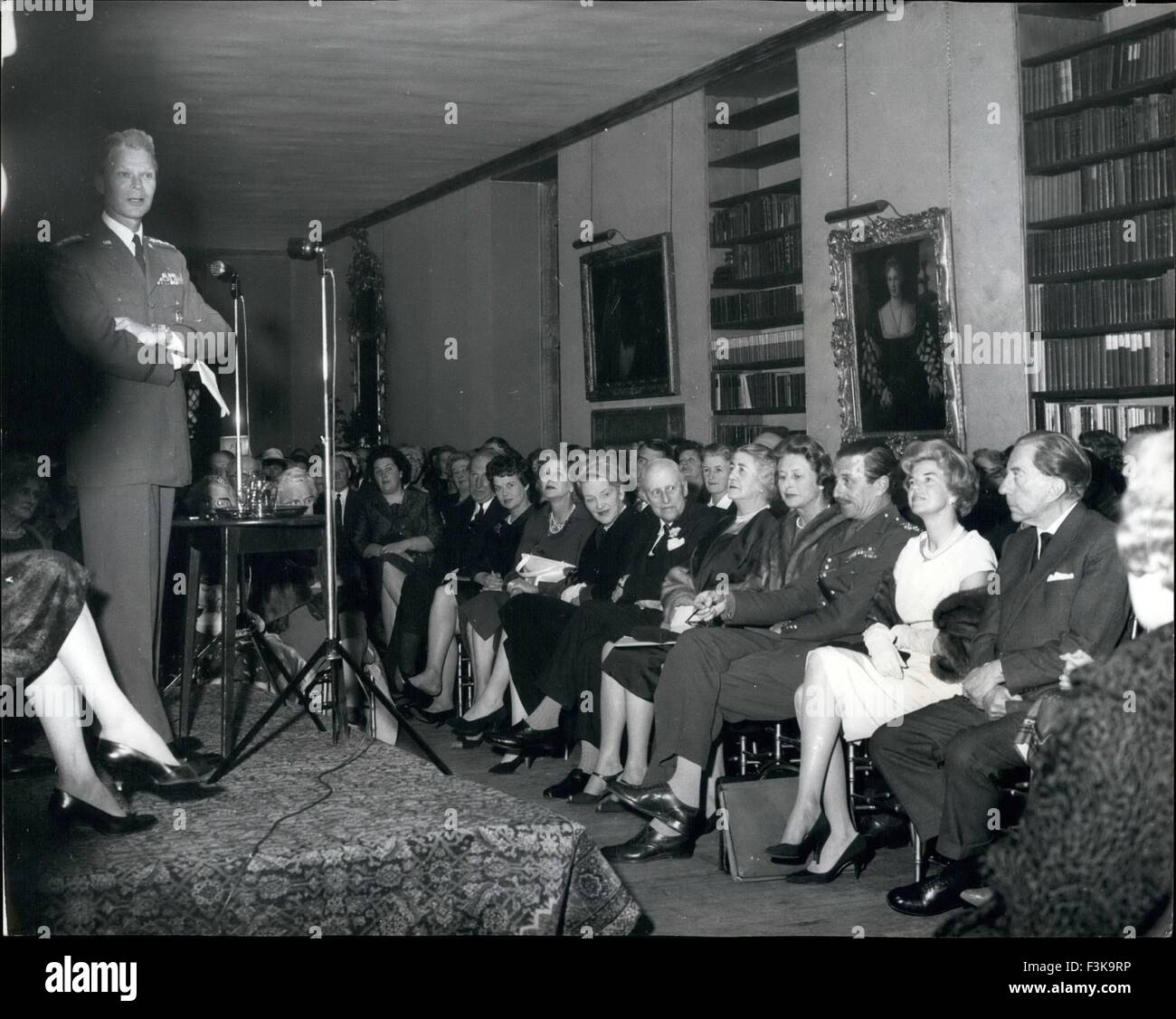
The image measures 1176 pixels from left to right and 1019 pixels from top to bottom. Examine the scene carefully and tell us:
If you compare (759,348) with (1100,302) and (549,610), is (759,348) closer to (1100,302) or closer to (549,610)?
(1100,302)

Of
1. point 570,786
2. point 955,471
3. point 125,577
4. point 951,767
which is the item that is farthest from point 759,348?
point 125,577

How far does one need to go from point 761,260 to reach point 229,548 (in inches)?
181

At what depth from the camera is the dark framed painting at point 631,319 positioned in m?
8.24

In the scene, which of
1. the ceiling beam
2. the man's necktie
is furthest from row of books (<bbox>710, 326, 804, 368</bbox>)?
the man's necktie

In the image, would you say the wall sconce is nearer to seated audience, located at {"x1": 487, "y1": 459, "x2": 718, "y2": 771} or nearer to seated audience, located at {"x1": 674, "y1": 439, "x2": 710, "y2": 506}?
seated audience, located at {"x1": 674, "y1": 439, "x2": 710, "y2": 506}

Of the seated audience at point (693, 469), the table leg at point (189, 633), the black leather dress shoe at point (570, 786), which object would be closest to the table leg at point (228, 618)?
the table leg at point (189, 633)

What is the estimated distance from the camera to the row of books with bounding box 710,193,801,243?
7.36 m

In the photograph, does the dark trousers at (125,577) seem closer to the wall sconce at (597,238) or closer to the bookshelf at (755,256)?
the bookshelf at (755,256)

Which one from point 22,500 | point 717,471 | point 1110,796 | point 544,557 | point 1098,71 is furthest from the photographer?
point 544,557

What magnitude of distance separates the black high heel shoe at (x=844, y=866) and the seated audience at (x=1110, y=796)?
1.72 metres

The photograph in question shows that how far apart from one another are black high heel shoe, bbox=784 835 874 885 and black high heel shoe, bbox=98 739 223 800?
1.60 meters

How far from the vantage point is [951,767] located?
11.4 feet

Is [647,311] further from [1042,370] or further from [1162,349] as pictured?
[1162,349]
